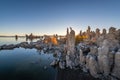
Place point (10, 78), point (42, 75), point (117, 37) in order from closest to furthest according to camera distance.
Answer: point (10, 78) → point (42, 75) → point (117, 37)

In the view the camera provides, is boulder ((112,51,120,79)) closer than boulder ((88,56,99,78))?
Yes

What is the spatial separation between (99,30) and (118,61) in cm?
4951

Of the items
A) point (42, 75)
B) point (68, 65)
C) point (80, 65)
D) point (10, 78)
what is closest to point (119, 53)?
point (80, 65)

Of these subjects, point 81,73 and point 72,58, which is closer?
point 81,73

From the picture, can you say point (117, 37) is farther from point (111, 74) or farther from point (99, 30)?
point (99, 30)

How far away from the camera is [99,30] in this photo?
273ft

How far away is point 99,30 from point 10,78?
59403 mm

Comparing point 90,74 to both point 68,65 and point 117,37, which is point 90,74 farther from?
point 117,37

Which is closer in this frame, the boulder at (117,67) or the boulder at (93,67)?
the boulder at (117,67)

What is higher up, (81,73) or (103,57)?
(103,57)

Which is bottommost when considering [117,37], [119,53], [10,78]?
[10,78]

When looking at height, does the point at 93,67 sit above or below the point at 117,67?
below

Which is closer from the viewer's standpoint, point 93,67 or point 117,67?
point 117,67

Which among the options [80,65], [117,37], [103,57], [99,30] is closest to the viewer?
[103,57]
